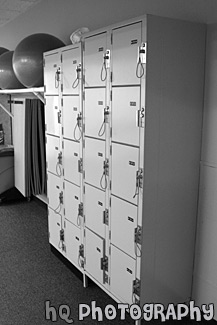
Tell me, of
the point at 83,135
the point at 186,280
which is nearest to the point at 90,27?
the point at 83,135

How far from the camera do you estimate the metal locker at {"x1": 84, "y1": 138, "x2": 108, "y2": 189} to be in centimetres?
242

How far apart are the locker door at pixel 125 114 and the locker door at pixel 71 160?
22.8 inches

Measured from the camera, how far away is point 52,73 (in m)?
2.99

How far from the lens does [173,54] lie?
79.6 inches

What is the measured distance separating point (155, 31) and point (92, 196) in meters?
1.25

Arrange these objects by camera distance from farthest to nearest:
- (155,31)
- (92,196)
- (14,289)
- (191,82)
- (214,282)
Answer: (14,289) < (92,196) < (214,282) < (191,82) < (155,31)

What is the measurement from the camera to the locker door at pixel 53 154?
10.1ft

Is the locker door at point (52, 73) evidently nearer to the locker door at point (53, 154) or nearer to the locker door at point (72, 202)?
the locker door at point (53, 154)

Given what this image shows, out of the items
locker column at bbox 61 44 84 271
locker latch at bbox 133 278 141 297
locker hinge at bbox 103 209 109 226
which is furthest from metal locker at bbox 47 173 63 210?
locker latch at bbox 133 278 141 297

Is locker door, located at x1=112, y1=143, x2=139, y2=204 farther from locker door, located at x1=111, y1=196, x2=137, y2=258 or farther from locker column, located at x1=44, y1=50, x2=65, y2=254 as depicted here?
locker column, located at x1=44, y1=50, x2=65, y2=254

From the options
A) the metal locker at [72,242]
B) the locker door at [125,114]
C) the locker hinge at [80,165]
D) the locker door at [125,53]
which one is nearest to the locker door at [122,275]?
the metal locker at [72,242]

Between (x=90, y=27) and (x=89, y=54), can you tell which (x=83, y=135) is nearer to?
(x=89, y=54)

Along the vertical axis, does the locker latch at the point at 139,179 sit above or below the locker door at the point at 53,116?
below

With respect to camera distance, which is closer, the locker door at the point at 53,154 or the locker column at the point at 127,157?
the locker column at the point at 127,157
